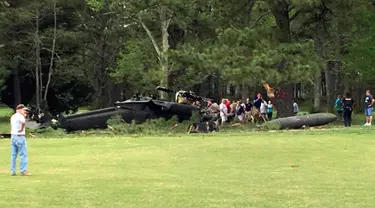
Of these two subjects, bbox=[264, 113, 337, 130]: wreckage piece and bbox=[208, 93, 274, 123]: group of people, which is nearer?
bbox=[264, 113, 337, 130]: wreckage piece

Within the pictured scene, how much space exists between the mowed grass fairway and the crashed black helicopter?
821 centimetres

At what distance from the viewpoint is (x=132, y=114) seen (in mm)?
36656

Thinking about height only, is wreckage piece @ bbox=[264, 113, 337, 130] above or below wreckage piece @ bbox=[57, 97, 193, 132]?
below

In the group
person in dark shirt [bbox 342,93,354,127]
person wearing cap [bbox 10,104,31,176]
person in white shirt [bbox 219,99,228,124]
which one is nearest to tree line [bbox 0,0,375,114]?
person in white shirt [bbox 219,99,228,124]

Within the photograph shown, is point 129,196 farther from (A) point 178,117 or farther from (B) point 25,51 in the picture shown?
(B) point 25,51

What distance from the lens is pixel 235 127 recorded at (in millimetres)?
37344

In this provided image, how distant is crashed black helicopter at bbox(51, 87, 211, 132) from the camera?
36375 millimetres

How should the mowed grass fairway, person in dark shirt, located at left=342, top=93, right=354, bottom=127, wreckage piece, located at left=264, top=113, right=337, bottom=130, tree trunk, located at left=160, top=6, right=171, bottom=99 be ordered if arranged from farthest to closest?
tree trunk, located at left=160, top=6, right=171, bottom=99, wreckage piece, located at left=264, top=113, right=337, bottom=130, person in dark shirt, located at left=342, top=93, right=354, bottom=127, the mowed grass fairway

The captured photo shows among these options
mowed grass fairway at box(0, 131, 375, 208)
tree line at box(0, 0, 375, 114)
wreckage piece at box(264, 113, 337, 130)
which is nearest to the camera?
mowed grass fairway at box(0, 131, 375, 208)

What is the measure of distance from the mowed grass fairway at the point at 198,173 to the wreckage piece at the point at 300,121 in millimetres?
7349

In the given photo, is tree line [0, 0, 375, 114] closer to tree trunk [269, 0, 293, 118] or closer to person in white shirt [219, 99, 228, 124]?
tree trunk [269, 0, 293, 118]

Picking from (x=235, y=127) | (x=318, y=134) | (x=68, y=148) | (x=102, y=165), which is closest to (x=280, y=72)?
(x=235, y=127)

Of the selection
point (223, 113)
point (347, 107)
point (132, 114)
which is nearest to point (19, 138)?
point (132, 114)

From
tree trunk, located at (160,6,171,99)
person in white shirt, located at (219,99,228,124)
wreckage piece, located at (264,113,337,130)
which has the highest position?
tree trunk, located at (160,6,171,99)
